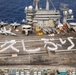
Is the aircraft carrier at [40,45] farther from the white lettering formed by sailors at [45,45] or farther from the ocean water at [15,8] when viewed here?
the ocean water at [15,8]

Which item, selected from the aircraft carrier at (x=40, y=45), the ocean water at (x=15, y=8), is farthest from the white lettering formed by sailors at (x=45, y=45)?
the ocean water at (x=15, y=8)

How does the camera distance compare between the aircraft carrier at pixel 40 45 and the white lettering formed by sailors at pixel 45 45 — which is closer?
the aircraft carrier at pixel 40 45

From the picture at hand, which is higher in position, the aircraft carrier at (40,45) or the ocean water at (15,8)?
the ocean water at (15,8)

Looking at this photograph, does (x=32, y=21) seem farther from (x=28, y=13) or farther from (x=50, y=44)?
(x=50, y=44)

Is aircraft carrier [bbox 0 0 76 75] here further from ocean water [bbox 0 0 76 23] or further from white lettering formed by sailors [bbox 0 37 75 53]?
ocean water [bbox 0 0 76 23]

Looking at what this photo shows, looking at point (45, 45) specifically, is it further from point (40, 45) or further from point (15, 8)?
point (15, 8)

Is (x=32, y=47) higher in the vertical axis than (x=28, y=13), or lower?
lower

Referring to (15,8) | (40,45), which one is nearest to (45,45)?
(40,45)

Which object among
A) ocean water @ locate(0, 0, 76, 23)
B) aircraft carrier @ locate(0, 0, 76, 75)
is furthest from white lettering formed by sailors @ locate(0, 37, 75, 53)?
ocean water @ locate(0, 0, 76, 23)

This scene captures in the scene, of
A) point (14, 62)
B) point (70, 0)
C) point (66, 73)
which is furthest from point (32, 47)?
point (70, 0)
